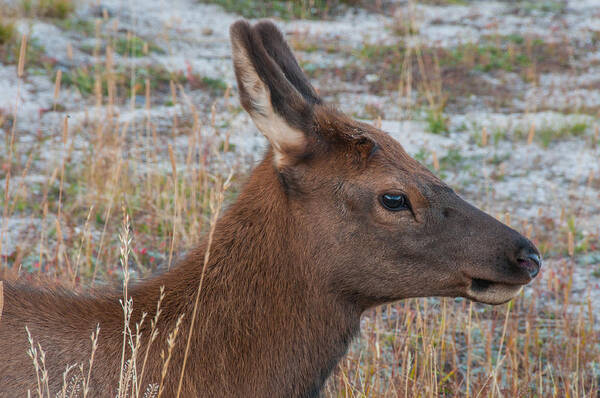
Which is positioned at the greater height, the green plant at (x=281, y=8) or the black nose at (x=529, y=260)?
the black nose at (x=529, y=260)

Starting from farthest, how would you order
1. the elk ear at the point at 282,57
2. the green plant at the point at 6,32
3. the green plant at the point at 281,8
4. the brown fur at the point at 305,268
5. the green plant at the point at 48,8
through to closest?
the green plant at the point at 281,8
the green plant at the point at 48,8
the green plant at the point at 6,32
the elk ear at the point at 282,57
the brown fur at the point at 305,268

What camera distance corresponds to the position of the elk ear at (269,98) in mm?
3326

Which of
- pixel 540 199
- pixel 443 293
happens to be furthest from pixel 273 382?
pixel 540 199

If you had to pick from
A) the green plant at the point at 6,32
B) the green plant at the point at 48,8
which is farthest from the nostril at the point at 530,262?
the green plant at the point at 48,8

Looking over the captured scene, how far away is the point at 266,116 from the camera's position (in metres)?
3.43

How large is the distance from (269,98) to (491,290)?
131 centimetres

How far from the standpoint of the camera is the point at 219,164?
802cm

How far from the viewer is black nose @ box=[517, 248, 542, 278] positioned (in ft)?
11.3

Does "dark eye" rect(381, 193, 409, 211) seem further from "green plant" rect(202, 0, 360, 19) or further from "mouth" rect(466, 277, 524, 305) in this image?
"green plant" rect(202, 0, 360, 19)

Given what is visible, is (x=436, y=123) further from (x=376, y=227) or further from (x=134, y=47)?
(x=376, y=227)

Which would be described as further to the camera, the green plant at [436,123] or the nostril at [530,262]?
the green plant at [436,123]

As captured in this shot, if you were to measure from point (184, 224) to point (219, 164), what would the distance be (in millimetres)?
1435

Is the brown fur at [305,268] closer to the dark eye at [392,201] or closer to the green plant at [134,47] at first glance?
the dark eye at [392,201]

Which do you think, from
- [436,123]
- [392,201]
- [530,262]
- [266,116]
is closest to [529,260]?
[530,262]
